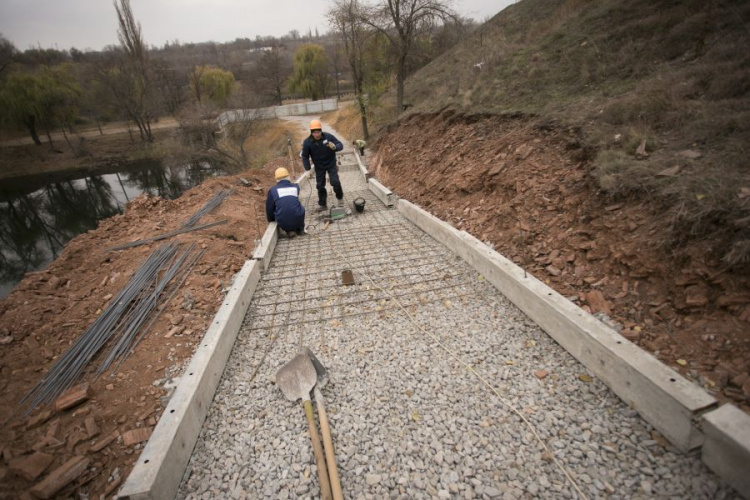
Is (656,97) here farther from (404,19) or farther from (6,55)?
(6,55)

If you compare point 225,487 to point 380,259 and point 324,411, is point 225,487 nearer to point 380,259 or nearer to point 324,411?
point 324,411

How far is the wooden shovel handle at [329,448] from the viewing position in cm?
220

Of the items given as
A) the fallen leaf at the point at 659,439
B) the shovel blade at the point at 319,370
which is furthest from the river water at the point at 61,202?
the fallen leaf at the point at 659,439

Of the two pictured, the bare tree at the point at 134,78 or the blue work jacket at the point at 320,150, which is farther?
the bare tree at the point at 134,78

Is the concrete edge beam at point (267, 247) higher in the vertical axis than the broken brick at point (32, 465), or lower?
higher

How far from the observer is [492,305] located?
157 inches

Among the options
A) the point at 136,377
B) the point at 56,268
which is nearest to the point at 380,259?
the point at 136,377

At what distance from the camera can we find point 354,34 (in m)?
17.4

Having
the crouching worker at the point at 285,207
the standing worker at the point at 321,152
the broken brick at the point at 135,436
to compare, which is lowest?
the broken brick at the point at 135,436

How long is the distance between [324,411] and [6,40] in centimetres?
5745

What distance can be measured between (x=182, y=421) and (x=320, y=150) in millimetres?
6526

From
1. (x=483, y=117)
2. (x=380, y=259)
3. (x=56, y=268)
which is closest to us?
(x=380, y=259)

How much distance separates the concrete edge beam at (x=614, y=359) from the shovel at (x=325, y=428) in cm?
217

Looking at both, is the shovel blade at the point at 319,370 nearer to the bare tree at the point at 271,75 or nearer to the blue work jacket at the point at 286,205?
the blue work jacket at the point at 286,205
